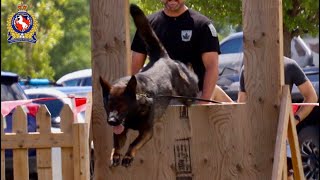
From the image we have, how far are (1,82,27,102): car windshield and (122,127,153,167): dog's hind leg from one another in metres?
5.85

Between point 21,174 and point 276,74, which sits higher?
point 276,74

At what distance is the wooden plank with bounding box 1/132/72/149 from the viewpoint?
7703 millimetres

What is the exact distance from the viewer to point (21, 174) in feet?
25.7

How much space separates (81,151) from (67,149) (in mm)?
130

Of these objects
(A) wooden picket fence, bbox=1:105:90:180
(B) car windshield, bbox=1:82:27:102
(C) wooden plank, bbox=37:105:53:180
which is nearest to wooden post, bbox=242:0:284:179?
(A) wooden picket fence, bbox=1:105:90:180

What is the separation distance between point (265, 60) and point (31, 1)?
221 cm

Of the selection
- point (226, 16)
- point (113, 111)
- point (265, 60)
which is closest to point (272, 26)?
point (265, 60)

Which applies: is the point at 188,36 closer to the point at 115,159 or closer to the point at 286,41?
the point at 115,159

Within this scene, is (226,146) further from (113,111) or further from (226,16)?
(226,16)

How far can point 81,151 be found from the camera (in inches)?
301

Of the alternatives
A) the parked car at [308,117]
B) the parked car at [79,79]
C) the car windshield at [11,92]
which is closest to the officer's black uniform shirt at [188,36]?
the parked car at [308,117]

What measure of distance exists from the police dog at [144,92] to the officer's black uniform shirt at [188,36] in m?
Result: 0.23

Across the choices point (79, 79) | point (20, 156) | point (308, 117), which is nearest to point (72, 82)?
point (79, 79)

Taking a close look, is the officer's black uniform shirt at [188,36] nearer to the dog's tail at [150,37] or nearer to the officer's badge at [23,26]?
the dog's tail at [150,37]
